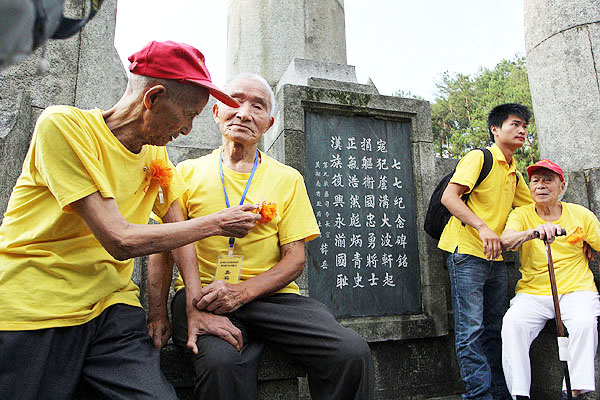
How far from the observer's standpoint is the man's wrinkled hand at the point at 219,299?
6.86ft

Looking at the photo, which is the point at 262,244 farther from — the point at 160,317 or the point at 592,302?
the point at 592,302

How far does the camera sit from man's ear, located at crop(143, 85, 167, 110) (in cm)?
182

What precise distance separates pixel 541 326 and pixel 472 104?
2329cm

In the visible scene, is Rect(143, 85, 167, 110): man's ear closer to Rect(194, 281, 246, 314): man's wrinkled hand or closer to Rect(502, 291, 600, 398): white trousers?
Rect(194, 281, 246, 314): man's wrinkled hand

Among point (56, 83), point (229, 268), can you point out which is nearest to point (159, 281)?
point (229, 268)

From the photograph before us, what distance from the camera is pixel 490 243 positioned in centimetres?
332

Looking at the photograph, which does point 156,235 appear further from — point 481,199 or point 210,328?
point 481,199

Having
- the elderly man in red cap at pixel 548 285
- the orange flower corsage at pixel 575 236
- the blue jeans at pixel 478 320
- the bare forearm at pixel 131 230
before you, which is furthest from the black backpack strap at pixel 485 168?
the bare forearm at pixel 131 230

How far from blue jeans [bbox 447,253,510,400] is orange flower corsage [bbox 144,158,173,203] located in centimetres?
250

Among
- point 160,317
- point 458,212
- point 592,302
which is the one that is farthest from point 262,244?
point 592,302

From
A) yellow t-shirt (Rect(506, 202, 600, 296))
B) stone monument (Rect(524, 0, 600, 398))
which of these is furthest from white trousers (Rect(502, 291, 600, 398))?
stone monument (Rect(524, 0, 600, 398))

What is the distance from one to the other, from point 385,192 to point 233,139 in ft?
6.95

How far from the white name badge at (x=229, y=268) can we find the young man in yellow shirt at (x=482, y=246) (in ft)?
6.55

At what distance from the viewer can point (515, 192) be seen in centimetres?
397
